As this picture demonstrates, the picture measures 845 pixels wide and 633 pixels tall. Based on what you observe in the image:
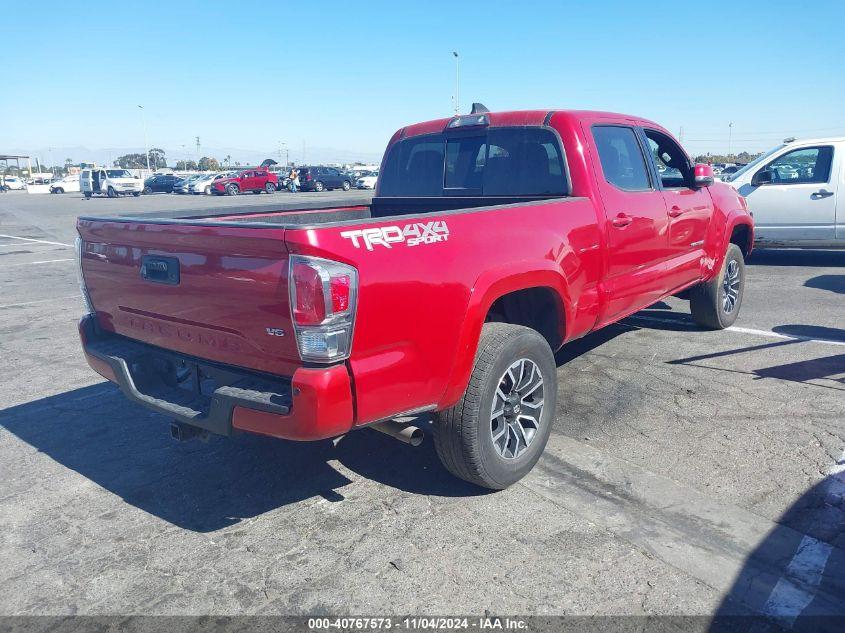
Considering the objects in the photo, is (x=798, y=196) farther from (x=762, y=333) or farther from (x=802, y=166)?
(x=762, y=333)

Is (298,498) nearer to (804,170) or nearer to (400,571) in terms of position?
(400,571)

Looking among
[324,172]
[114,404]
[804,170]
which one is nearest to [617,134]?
[114,404]

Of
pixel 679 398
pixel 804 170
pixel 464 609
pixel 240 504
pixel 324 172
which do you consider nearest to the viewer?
pixel 464 609

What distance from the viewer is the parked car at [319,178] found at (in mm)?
46312

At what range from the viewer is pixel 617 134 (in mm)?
5000

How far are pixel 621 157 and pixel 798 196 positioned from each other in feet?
22.3

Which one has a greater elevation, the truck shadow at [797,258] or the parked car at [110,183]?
the parked car at [110,183]

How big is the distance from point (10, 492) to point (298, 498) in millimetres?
1634

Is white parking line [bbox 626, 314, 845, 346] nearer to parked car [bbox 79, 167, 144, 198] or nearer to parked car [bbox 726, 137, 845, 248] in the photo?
parked car [bbox 726, 137, 845, 248]

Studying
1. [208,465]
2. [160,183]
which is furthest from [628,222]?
[160,183]

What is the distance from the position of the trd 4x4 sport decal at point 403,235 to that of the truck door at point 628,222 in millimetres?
1676

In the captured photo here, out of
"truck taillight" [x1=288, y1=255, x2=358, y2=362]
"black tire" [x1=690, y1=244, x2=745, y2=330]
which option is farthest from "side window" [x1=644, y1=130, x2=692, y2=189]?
"truck taillight" [x1=288, y1=255, x2=358, y2=362]

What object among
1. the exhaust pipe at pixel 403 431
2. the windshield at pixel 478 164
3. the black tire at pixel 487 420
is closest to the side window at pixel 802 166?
the windshield at pixel 478 164

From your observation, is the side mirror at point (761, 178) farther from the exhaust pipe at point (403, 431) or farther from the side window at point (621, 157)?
the exhaust pipe at point (403, 431)
